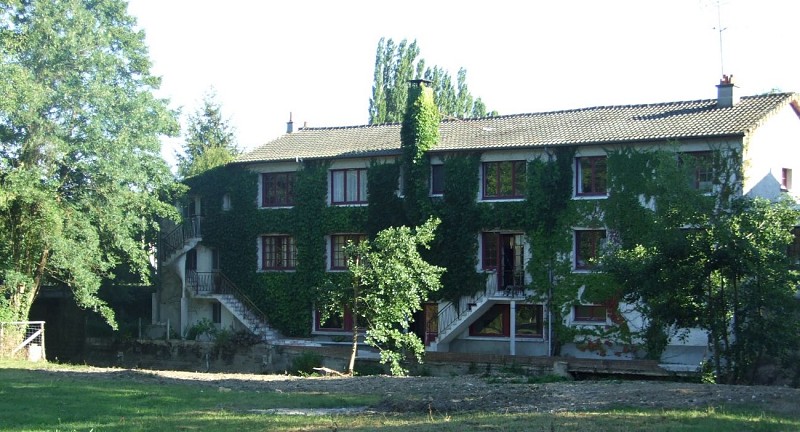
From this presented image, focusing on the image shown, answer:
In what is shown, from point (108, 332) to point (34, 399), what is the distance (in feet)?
93.9

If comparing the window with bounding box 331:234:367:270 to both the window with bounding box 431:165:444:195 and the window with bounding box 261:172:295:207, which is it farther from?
the window with bounding box 431:165:444:195

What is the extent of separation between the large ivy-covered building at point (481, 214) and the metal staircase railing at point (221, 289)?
7cm

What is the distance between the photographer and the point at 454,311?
4125 cm

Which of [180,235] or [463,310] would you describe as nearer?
[463,310]

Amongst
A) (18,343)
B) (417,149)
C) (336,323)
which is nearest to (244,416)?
(18,343)

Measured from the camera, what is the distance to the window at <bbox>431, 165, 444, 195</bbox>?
4216cm

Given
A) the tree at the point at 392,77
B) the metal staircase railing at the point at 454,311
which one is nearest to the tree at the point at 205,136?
the tree at the point at 392,77

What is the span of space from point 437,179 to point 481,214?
9.74ft

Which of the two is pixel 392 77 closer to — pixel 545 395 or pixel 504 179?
pixel 504 179

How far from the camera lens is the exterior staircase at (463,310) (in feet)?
130

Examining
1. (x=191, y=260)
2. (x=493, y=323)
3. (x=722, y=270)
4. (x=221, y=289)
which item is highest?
(x=191, y=260)

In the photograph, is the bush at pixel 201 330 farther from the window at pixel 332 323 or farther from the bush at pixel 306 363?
the bush at pixel 306 363

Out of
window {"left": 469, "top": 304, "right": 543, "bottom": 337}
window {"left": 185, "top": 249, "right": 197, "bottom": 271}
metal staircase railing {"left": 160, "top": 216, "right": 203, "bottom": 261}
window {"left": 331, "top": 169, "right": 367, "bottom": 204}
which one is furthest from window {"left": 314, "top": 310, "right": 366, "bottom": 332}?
metal staircase railing {"left": 160, "top": 216, "right": 203, "bottom": 261}

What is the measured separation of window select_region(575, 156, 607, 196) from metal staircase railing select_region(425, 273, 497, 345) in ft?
17.2
